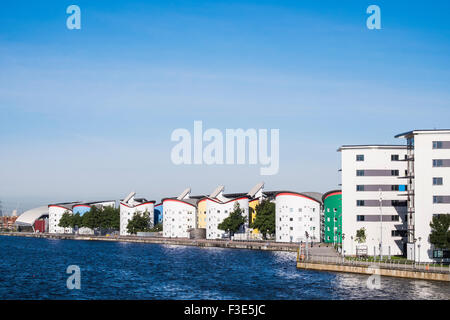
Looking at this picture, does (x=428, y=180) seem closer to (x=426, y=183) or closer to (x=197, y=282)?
(x=426, y=183)

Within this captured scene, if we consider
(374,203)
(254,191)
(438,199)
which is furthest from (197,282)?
(254,191)

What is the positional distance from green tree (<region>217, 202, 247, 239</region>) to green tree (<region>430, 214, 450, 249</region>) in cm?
9916

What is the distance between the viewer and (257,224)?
176875 millimetres

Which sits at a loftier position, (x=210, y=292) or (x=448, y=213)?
(x=448, y=213)

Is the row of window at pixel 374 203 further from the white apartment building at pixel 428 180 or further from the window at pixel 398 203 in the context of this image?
the white apartment building at pixel 428 180

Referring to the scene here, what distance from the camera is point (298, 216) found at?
Answer: 163875 mm

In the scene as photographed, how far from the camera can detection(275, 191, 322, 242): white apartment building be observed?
163375mm

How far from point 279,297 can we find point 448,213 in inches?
1445

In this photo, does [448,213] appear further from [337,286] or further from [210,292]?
[210,292]

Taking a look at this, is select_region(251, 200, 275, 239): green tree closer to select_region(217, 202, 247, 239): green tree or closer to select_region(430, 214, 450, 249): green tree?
select_region(217, 202, 247, 239): green tree

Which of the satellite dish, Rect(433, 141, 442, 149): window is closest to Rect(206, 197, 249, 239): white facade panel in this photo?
the satellite dish

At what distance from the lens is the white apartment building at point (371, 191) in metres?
109

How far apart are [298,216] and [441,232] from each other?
78.8 m
